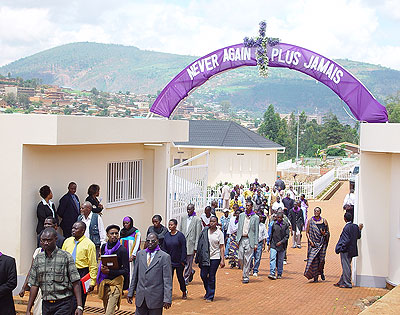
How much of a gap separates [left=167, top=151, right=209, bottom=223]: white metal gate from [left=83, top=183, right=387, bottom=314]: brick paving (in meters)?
1.89

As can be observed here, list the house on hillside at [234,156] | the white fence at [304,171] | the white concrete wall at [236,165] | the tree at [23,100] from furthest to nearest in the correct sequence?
the white fence at [304,171], the house on hillside at [234,156], the white concrete wall at [236,165], the tree at [23,100]

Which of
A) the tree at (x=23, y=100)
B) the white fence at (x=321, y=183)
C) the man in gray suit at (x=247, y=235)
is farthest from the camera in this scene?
the white fence at (x=321, y=183)

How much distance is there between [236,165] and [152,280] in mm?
31621

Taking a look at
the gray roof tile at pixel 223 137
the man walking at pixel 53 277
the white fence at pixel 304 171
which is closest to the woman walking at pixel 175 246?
the man walking at pixel 53 277

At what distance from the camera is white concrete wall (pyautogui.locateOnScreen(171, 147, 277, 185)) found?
3831cm

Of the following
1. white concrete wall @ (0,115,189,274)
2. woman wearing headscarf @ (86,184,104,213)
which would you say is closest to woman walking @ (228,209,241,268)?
white concrete wall @ (0,115,189,274)

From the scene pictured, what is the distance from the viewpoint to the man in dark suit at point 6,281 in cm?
630

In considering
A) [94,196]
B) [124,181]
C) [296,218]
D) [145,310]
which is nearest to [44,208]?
[94,196]

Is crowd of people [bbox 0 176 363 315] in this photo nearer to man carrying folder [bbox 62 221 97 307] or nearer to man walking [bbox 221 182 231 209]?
man carrying folder [bbox 62 221 97 307]

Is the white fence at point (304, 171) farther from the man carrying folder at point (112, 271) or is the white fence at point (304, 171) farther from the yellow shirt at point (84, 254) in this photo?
the yellow shirt at point (84, 254)

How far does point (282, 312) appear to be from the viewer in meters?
10.3

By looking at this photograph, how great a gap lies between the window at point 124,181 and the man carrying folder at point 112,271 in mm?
5731

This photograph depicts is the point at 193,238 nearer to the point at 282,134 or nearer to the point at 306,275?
the point at 306,275

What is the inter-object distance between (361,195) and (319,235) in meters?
1.35
